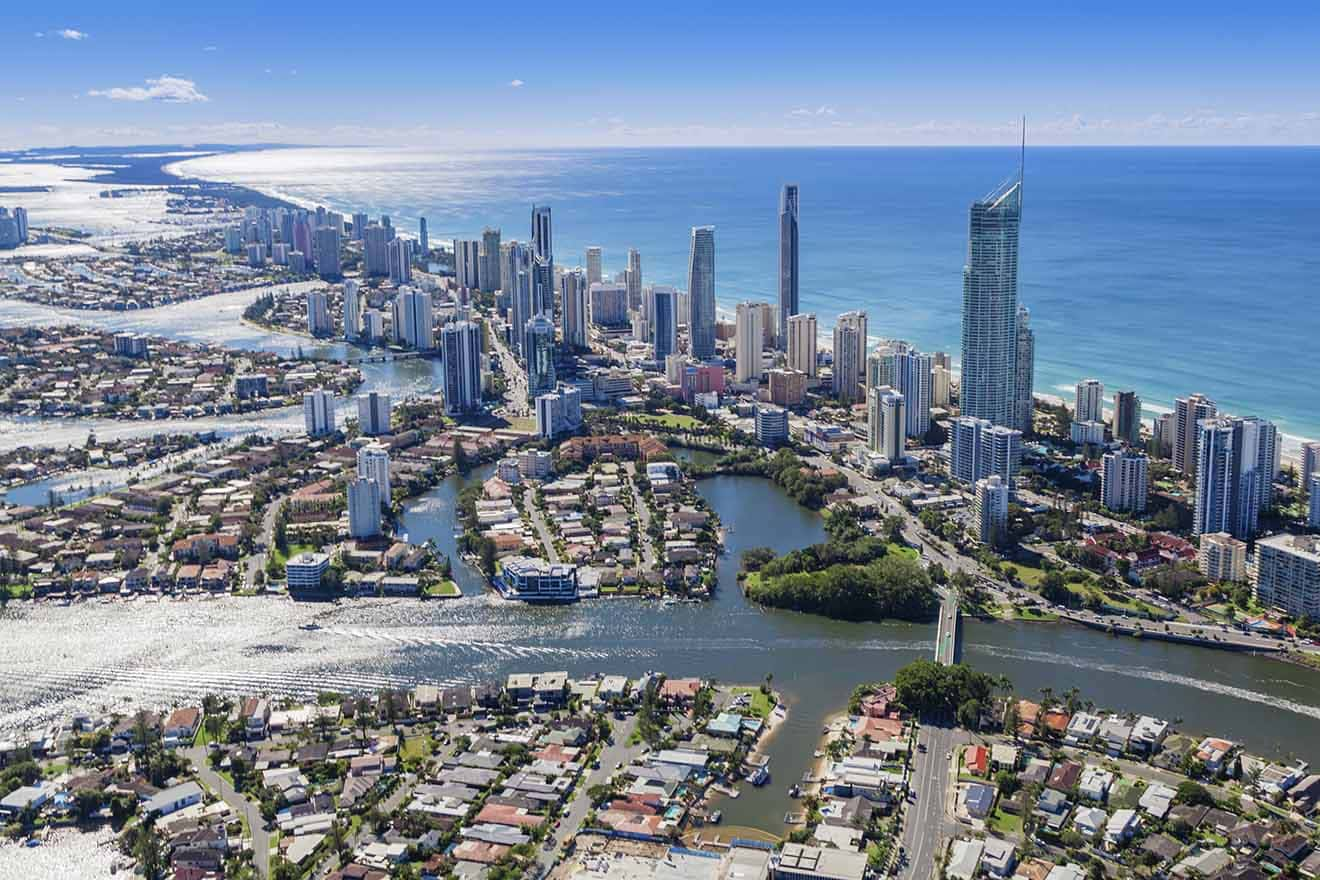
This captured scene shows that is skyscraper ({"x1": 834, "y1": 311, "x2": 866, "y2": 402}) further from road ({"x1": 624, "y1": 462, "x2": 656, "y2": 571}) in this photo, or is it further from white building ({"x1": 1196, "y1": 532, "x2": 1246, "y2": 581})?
white building ({"x1": 1196, "y1": 532, "x2": 1246, "y2": 581})

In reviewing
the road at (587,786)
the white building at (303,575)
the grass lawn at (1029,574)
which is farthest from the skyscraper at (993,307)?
the road at (587,786)

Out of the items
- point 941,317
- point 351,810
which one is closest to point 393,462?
point 351,810

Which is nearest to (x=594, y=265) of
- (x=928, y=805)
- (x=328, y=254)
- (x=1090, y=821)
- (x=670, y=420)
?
(x=328, y=254)

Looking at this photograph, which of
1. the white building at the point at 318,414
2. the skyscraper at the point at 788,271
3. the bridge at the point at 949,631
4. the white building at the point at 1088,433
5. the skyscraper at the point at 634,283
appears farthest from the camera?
the skyscraper at the point at 634,283

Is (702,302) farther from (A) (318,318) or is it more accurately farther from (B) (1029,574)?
(B) (1029,574)

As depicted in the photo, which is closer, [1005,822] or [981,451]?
[1005,822]

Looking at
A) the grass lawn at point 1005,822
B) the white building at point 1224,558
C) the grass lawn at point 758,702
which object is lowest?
the grass lawn at point 1005,822

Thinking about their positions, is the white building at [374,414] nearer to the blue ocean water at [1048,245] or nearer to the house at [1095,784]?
the blue ocean water at [1048,245]

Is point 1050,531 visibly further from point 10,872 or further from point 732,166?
point 732,166
